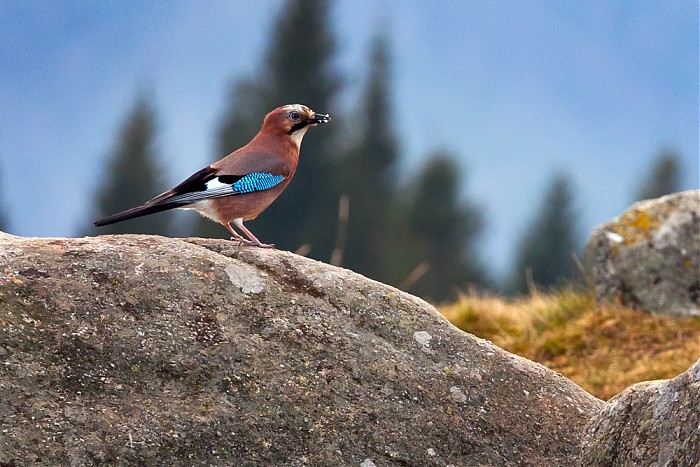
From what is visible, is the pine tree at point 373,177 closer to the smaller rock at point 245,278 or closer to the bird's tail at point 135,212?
the bird's tail at point 135,212

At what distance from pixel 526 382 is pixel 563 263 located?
55.1 m

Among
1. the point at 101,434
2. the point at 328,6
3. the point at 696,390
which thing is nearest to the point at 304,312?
the point at 101,434

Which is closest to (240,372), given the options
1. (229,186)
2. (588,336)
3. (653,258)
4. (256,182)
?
(229,186)

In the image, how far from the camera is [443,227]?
5612 centimetres

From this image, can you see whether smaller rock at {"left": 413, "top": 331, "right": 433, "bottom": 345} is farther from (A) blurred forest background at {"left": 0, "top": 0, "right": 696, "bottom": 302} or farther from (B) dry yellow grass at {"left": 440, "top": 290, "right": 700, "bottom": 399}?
(A) blurred forest background at {"left": 0, "top": 0, "right": 696, "bottom": 302}

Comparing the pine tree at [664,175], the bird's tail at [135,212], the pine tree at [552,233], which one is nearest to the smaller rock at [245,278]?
the bird's tail at [135,212]

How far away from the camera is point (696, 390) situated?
12.0ft

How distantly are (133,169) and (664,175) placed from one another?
3519cm

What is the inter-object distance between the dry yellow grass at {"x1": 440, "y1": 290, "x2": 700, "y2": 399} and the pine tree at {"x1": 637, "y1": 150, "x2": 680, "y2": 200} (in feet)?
179

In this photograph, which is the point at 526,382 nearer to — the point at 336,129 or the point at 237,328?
the point at 237,328

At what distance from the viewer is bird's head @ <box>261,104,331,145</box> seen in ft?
20.7

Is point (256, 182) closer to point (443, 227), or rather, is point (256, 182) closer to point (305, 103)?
point (443, 227)

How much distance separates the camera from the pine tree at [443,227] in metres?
51.4

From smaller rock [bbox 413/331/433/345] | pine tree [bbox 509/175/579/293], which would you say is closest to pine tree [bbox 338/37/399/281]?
pine tree [bbox 509/175/579/293]
